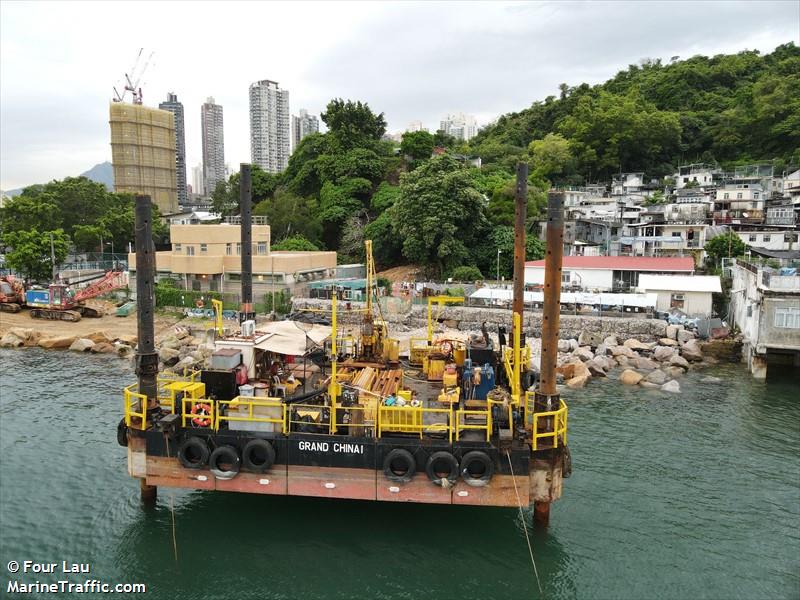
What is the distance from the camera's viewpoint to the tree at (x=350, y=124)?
2822 inches

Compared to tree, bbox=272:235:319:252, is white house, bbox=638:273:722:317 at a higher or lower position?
lower

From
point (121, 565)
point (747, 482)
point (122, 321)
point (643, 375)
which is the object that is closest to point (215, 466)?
point (121, 565)

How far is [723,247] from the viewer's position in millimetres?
52031

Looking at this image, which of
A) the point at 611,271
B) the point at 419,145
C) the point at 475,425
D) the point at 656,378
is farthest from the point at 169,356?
the point at 419,145

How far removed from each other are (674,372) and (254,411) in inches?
1034

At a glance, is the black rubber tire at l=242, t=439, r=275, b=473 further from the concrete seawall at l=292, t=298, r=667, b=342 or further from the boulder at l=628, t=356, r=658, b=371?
the boulder at l=628, t=356, r=658, b=371

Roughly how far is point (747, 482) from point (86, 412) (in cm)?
2607

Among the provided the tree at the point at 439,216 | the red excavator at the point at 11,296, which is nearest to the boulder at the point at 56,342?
the red excavator at the point at 11,296

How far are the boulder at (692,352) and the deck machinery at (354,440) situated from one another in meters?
24.1

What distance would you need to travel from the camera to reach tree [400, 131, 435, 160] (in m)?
72.3

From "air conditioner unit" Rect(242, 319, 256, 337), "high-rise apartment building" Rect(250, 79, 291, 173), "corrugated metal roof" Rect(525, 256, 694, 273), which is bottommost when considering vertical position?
"air conditioner unit" Rect(242, 319, 256, 337)

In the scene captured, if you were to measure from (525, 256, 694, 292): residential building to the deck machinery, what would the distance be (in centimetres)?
3354

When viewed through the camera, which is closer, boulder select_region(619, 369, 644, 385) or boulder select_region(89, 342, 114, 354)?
boulder select_region(619, 369, 644, 385)

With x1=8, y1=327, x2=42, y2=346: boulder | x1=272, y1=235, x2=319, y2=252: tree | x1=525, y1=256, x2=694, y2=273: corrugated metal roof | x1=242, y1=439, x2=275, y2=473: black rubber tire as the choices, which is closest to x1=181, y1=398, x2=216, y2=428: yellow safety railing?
x1=242, y1=439, x2=275, y2=473: black rubber tire
